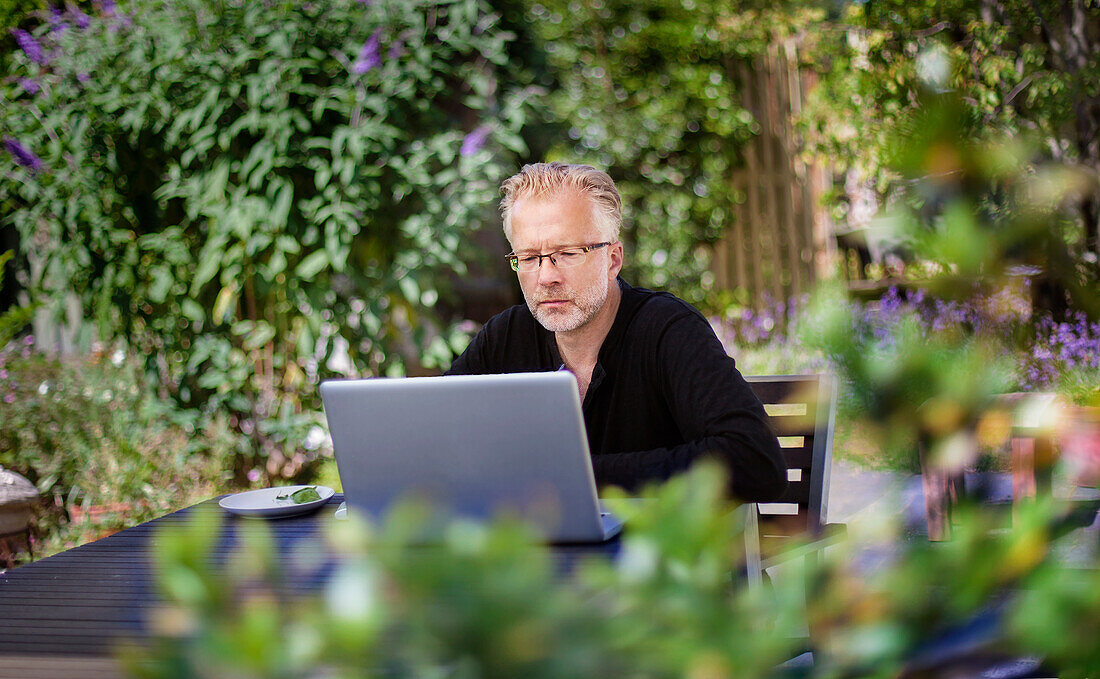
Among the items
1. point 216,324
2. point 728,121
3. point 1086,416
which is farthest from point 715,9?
point 1086,416

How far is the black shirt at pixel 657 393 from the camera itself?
1585 millimetres

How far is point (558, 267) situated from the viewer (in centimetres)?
200

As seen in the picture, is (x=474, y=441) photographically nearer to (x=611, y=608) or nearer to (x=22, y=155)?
(x=611, y=608)

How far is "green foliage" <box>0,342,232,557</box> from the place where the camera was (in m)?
3.38

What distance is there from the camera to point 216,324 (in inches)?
146

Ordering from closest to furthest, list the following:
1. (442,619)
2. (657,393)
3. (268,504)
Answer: (442,619)
(268,504)
(657,393)

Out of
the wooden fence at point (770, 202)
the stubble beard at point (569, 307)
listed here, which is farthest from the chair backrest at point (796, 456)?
the wooden fence at point (770, 202)

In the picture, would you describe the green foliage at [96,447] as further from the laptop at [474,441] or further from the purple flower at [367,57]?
the laptop at [474,441]

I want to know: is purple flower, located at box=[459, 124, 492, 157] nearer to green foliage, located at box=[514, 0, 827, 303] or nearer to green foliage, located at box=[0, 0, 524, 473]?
green foliage, located at box=[0, 0, 524, 473]

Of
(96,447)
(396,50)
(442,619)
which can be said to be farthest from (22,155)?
(442,619)

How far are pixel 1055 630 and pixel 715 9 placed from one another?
6.54 metres

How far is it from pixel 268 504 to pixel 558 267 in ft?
2.50

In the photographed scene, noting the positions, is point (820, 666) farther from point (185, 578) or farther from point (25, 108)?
point (25, 108)

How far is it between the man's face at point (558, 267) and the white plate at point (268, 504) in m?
0.61
